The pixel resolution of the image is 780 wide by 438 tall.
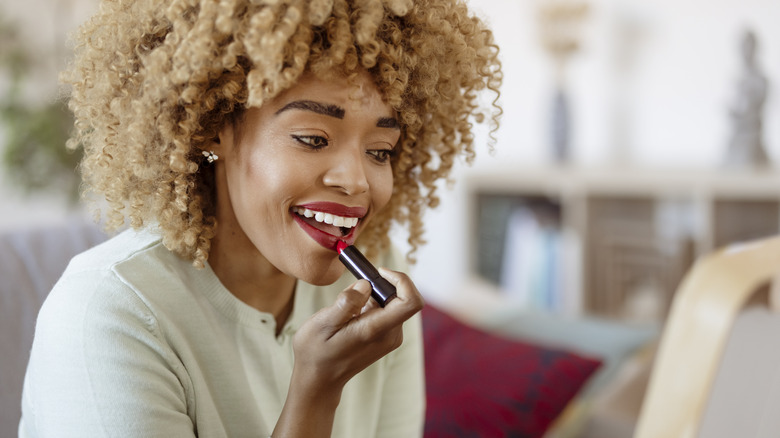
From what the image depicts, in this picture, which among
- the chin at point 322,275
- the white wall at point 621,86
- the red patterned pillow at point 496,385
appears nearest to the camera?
the chin at point 322,275

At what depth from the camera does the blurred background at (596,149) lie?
231 cm

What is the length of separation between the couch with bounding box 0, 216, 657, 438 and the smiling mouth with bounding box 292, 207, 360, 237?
626mm

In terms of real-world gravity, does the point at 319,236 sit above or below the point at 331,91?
below

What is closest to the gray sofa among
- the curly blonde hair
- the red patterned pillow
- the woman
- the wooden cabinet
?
the woman

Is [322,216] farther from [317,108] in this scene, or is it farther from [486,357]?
[486,357]

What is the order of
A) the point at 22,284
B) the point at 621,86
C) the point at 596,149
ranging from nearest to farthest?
the point at 22,284
the point at 621,86
the point at 596,149

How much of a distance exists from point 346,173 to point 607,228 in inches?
76.4

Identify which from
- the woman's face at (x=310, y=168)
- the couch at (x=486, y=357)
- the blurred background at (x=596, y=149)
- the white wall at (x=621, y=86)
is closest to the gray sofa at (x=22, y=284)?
the couch at (x=486, y=357)

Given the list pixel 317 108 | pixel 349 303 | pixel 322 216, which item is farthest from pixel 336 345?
pixel 317 108

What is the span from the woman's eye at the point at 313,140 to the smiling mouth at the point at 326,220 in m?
0.08

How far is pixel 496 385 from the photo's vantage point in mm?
1545

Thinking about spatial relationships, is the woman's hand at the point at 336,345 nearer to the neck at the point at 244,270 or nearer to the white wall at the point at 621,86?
the neck at the point at 244,270

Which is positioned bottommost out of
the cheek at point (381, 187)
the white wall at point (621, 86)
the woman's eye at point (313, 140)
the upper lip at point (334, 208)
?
the upper lip at point (334, 208)

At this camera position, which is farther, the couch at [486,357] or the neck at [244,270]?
the couch at [486,357]
